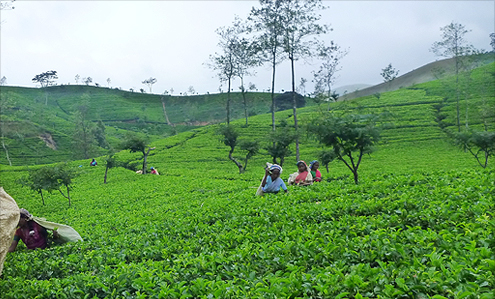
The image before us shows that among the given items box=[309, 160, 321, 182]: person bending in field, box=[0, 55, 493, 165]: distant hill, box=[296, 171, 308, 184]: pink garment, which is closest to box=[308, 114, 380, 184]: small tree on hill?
box=[296, 171, 308, 184]: pink garment

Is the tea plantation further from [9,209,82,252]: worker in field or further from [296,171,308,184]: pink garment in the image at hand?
[296,171,308,184]: pink garment

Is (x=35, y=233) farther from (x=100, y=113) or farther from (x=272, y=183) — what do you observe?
(x=100, y=113)

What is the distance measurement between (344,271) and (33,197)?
26.1m

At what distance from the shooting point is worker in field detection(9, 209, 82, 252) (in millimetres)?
7263

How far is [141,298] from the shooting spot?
11.5ft

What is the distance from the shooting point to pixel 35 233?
737 centimetres

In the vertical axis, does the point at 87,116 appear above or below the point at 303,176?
above

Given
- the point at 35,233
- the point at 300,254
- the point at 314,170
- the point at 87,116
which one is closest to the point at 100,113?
the point at 87,116

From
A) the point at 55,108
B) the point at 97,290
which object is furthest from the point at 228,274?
the point at 55,108

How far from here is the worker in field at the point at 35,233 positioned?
726cm

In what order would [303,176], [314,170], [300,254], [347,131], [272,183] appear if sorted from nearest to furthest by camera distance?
[300,254] < [272,183] < [347,131] < [303,176] < [314,170]

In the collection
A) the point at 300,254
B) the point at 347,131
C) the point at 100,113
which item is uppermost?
the point at 100,113

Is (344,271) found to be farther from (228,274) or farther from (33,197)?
(33,197)

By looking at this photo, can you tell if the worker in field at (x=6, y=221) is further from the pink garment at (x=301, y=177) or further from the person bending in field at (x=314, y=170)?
the person bending in field at (x=314, y=170)
